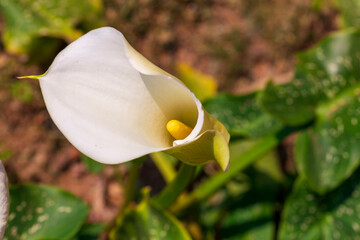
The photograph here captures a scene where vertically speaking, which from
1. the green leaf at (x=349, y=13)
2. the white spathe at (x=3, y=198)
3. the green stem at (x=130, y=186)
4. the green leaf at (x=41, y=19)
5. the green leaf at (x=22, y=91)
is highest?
the white spathe at (x=3, y=198)

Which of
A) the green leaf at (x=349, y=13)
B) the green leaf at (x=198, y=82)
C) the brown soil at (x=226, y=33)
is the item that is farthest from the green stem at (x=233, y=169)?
the green leaf at (x=349, y=13)

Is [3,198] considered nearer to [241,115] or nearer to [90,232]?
[90,232]

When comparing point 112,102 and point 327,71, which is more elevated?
point 112,102

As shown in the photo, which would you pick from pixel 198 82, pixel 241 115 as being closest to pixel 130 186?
pixel 241 115

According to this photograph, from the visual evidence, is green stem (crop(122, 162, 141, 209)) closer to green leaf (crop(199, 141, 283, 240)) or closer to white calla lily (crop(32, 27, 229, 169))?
green leaf (crop(199, 141, 283, 240))

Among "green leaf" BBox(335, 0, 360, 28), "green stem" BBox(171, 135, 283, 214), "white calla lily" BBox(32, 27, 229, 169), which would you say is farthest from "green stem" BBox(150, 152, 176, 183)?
"green leaf" BBox(335, 0, 360, 28)

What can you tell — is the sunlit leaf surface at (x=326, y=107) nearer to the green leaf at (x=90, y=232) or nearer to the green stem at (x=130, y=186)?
the green stem at (x=130, y=186)

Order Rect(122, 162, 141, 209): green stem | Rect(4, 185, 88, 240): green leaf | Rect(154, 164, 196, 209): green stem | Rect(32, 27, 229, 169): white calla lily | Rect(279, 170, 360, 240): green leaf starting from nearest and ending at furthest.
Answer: Rect(32, 27, 229, 169): white calla lily → Rect(154, 164, 196, 209): green stem → Rect(4, 185, 88, 240): green leaf → Rect(122, 162, 141, 209): green stem → Rect(279, 170, 360, 240): green leaf
